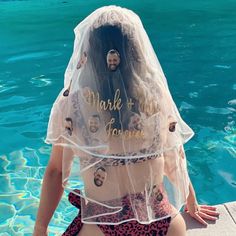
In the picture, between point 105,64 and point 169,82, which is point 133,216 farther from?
point 169,82

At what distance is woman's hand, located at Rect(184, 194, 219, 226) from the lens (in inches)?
92.8

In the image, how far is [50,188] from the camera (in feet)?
6.06

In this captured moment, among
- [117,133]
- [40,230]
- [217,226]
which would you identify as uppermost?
[117,133]

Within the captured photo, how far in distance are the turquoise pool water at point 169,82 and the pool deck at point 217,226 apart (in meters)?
1.46

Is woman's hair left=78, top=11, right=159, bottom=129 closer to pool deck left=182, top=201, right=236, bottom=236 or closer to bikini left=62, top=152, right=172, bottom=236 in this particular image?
bikini left=62, top=152, right=172, bottom=236

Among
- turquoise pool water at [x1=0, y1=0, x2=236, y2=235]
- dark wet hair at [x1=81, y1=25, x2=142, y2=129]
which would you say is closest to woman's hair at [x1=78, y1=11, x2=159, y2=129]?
dark wet hair at [x1=81, y1=25, x2=142, y2=129]

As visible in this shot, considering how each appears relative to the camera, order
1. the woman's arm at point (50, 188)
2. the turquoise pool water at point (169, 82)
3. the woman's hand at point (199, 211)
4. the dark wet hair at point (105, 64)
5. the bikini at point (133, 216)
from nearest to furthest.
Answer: the dark wet hair at point (105, 64)
the bikini at point (133, 216)
the woman's arm at point (50, 188)
the woman's hand at point (199, 211)
the turquoise pool water at point (169, 82)

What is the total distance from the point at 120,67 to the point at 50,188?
2.03 feet

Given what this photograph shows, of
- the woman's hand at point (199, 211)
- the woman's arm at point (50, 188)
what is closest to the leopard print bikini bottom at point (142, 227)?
the woman's arm at point (50, 188)

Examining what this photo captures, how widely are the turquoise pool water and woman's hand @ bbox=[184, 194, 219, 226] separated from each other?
1.46 meters

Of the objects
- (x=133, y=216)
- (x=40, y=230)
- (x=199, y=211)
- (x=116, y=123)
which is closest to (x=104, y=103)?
(x=116, y=123)

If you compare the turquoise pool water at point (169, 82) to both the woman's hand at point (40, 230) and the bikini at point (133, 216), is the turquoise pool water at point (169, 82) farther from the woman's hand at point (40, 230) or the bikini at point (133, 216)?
the bikini at point (133, 216)

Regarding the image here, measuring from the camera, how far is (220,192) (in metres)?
4.16

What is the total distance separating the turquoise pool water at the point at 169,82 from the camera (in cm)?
418
